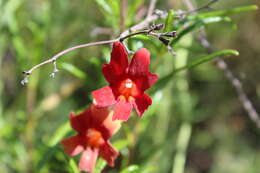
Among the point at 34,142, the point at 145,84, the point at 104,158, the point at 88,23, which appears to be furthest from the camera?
the point at 88,23

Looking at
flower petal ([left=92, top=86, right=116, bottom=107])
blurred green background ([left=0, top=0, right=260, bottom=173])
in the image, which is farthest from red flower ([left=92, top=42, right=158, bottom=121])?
blurred green background ([left=0, top=0, right=260, bottom=173])

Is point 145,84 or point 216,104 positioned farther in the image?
point 216,104

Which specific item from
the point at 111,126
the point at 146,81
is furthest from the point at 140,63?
the point at 111,126

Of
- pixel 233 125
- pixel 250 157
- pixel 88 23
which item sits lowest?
pixel 250 157

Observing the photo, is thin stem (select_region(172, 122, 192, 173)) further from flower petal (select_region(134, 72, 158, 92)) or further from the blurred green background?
flower petal (select_region(134, 72, 158, 92))

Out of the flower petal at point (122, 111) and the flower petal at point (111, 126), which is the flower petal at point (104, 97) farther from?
the flower petal at point (111, 126)

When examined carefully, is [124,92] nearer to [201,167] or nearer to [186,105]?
[186,105]

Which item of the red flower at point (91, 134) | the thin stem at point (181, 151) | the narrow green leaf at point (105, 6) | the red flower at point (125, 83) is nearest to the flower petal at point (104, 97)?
the red flower at point (125, 83)

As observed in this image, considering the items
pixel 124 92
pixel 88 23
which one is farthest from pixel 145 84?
pixel 88 23

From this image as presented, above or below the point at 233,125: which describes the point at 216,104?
above
